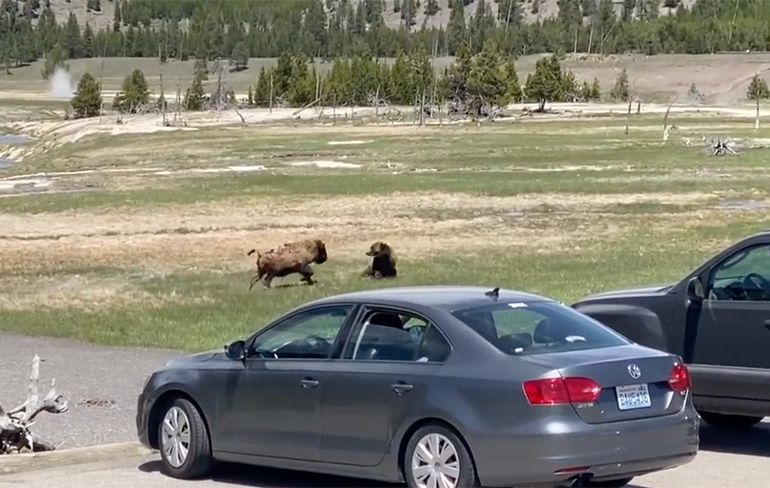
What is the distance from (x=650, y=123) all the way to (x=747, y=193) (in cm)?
6124

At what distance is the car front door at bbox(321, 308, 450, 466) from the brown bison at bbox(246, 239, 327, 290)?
14.9 m

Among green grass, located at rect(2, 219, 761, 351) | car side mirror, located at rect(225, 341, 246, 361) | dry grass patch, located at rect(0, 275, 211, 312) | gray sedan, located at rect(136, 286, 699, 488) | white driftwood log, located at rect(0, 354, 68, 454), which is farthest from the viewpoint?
dry grass patch, located at rect(0, 275, 211, 312)

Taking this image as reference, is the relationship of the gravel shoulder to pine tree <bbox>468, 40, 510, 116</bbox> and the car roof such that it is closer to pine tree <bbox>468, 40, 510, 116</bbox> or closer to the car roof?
the car roof

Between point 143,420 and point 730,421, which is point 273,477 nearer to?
point 143,420

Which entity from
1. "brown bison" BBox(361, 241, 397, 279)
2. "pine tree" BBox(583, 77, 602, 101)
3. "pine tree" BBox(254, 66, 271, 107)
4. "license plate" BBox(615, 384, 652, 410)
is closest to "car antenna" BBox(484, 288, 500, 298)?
"license plate" BBox(615, 384, 652, 410)

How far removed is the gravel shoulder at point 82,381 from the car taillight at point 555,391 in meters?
5.59

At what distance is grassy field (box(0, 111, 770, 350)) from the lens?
24125mm

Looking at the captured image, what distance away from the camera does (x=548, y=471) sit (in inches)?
361

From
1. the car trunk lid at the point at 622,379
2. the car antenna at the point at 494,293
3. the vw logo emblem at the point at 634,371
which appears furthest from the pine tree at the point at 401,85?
the vw logo emblem at the point at 634,371

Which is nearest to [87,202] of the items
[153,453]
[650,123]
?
[153,453]

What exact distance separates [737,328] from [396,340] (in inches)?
133

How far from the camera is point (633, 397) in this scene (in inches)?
377

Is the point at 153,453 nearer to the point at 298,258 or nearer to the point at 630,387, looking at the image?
the point at 630,387

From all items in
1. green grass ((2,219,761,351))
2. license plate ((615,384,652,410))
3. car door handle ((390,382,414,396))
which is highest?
license plate ((615,384,652,410))
